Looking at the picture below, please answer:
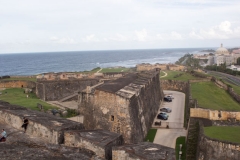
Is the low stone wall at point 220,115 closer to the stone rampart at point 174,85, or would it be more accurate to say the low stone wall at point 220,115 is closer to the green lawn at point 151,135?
the green lawn at point 151,135

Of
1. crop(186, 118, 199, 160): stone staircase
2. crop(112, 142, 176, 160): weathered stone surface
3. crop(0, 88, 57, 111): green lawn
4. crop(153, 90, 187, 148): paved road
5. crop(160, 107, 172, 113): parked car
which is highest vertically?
crop(112, 142, 176, 160): weathered stone surface

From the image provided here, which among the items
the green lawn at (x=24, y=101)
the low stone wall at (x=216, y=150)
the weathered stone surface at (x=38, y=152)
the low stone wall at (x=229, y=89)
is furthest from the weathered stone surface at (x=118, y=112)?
the low stone wall at (x=229, y=89)

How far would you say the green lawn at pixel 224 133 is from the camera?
13.6m

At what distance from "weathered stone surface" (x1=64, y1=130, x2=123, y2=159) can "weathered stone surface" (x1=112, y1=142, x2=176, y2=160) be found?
549 mm

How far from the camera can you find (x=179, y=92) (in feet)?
133

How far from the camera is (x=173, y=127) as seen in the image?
23531 millimetres

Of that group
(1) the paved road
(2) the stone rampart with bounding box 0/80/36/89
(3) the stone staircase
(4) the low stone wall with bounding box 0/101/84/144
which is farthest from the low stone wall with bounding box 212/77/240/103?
(2) the stone rampart with bounding box 0/80/36/89

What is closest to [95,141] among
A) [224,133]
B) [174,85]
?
[224,133]

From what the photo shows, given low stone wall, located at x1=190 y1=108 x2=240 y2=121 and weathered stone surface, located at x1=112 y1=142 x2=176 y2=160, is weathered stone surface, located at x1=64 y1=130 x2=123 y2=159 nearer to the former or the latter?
weathered stone surface, located at x1=112 y1=142 x2=176 y2=160

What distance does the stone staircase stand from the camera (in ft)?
51.6

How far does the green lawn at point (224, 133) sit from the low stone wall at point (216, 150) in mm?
463

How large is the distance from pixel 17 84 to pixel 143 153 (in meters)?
34.9

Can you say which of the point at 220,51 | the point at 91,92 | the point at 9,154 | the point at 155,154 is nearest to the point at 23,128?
the point at 9,154

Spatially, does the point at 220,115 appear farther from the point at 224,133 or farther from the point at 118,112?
the point at 118,112
